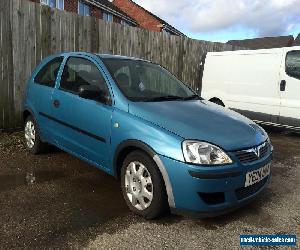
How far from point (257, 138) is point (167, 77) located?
187 centimetres

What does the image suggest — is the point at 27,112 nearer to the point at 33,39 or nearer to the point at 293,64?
the point at 33,39

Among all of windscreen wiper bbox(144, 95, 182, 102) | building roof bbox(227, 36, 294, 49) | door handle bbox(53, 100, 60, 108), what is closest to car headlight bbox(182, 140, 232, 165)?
windscreen wiper bbox(144, 95, 182, 102)

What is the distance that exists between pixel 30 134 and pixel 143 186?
290 cm

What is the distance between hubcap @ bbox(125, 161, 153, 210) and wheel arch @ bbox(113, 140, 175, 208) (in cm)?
17

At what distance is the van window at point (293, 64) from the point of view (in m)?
8.02

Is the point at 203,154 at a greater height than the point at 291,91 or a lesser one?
lesser

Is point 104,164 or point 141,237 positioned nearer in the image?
point 141,237

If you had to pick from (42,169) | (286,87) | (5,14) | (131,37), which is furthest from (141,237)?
(131,37)

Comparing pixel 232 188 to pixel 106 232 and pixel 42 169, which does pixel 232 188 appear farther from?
pixel 42 169

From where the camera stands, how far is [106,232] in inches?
133

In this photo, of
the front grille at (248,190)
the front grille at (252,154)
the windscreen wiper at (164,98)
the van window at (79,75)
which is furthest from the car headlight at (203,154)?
the van window at (79,75)

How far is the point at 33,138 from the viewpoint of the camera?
5746 millimetres

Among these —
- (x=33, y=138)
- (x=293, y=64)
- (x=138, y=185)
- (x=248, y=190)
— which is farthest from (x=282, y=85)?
(x=138, y=185)

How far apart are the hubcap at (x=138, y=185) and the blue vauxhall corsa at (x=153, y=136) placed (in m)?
0.01
